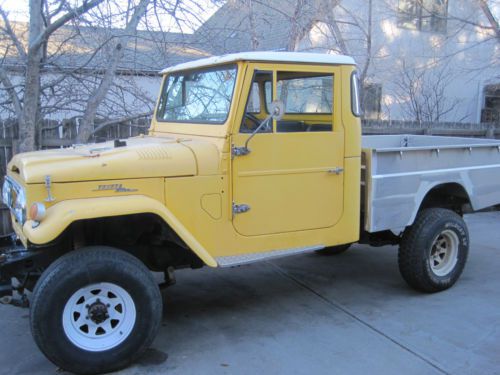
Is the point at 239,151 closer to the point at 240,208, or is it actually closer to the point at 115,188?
the point at 240,208

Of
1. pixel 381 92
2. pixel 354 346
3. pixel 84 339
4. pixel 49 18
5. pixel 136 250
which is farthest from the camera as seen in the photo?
pixel 381 92

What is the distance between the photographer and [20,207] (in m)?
3.61

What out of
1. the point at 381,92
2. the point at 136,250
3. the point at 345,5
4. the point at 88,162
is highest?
the point at 345,5

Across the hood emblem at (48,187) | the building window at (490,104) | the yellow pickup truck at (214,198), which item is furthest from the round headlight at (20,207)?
the building window at (490,104)

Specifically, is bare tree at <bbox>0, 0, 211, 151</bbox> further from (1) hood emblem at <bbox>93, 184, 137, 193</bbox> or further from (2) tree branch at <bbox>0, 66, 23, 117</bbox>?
(1) hood emblem at <bbox>93, 184, 137, 193</bbox>

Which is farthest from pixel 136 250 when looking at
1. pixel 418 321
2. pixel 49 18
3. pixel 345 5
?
pixel 345 5

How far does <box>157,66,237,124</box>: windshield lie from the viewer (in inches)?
162

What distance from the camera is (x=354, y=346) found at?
3.89m

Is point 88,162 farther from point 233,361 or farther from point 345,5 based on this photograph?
point 345,5

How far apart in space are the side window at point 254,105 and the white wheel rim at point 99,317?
62.6 inches

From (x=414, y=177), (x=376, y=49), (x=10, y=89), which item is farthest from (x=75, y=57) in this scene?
(x=376, y=49)

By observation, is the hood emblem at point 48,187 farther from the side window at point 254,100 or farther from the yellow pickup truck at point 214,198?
the side window at point 254,100

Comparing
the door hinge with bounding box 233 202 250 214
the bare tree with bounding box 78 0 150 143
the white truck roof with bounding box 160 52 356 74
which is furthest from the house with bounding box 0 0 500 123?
the door hinge with bounding box 233 202 250 214

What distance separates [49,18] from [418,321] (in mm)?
5392
